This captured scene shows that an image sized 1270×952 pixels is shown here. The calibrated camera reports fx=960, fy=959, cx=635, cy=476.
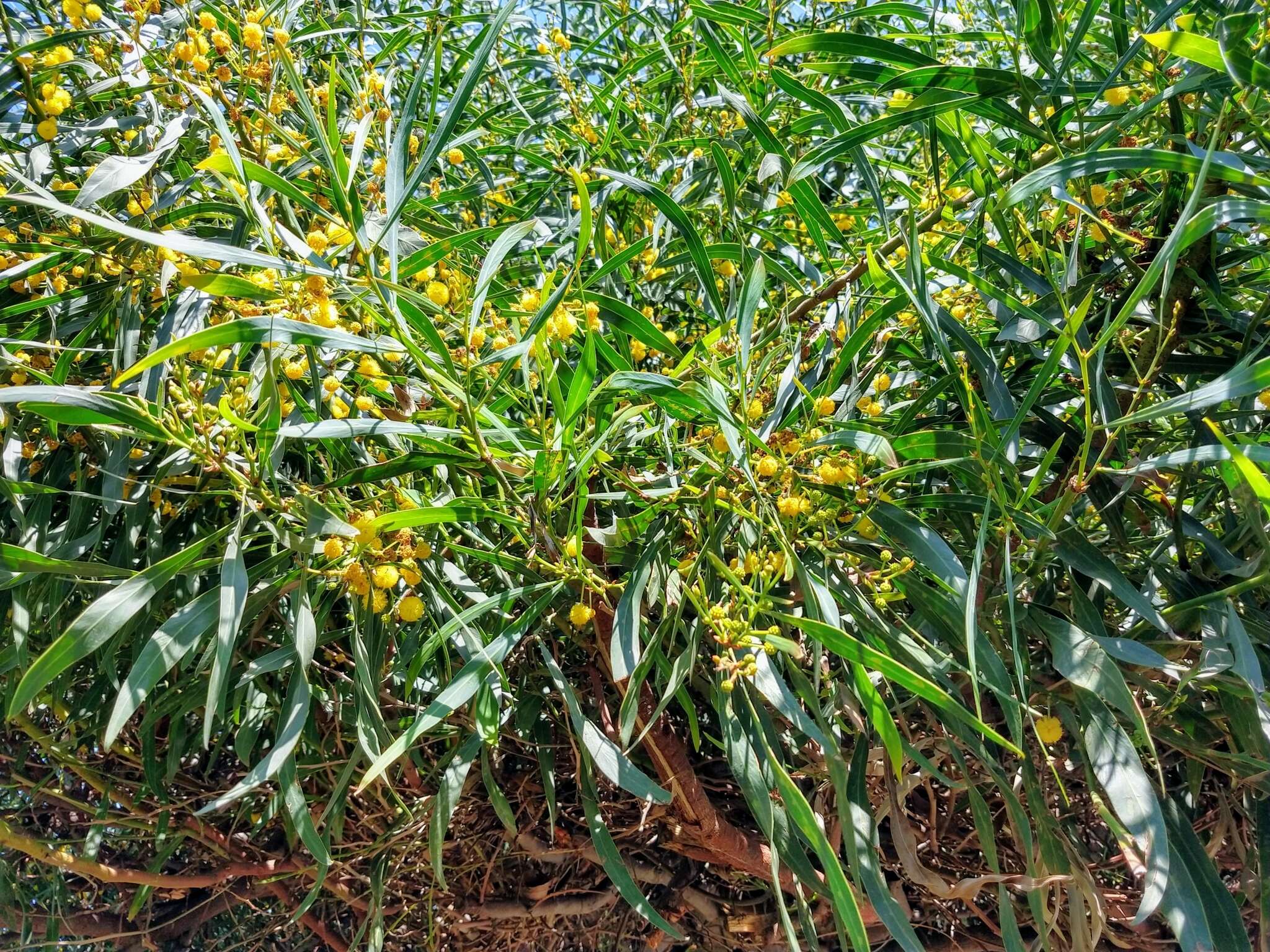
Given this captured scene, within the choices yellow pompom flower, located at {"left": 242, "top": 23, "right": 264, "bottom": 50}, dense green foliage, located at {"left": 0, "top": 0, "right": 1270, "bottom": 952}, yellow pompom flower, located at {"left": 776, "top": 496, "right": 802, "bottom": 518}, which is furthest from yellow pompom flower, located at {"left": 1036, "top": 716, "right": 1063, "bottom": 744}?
yellow pompom flower, located at {"left": 242, "top": 23, "right": 264, "bottom": 50}

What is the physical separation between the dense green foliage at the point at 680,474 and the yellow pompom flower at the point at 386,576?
0.04 feet

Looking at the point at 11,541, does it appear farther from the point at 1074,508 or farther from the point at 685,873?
the point at 1074,508

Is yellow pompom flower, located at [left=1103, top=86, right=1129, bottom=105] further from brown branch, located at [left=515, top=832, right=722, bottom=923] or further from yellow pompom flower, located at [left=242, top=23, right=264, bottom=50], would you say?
brown branch, located at [left=515, top=832, right=722, bottom=923]

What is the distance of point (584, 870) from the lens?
3.43ft

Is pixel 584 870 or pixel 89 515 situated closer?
pixel 89 515

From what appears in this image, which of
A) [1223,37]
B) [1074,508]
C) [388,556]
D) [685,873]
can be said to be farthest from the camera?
[685,873]

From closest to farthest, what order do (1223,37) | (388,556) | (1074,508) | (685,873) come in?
(1223,37) → (388,556) → (1074,508) → (685,873)

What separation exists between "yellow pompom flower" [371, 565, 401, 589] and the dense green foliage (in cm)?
1

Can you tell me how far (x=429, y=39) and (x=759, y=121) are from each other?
53cm

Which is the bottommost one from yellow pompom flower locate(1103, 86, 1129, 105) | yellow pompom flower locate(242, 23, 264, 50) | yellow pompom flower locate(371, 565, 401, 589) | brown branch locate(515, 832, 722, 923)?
brown branch locate(515, 832, 722, 923)

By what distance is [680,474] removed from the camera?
686 millimetres

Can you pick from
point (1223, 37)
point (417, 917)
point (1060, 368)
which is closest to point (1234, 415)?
point (1060, 368)

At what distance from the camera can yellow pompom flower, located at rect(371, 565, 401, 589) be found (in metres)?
0.56

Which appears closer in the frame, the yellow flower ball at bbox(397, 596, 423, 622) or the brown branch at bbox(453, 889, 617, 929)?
the yellow flower ball at bbox(397, 596, 423, 622)
